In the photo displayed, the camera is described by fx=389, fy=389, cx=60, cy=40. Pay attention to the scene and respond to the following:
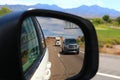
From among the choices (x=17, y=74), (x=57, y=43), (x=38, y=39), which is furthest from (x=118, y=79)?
(x=17, y=74)

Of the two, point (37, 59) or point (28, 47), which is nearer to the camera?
point (28, 47)

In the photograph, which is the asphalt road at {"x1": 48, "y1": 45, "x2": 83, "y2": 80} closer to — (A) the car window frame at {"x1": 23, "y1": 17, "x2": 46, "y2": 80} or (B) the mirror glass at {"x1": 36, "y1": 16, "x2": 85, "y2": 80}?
(B) the mirror glass at {"x1": 36, "y1": 16, "x2": 85, "y2": 80}

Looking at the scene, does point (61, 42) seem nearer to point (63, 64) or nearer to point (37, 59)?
point (63, 64)

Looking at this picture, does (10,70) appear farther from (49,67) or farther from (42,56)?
(42,56)

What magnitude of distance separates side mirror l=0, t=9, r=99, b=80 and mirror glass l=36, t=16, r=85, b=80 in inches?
0.7

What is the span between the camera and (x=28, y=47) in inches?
91.4

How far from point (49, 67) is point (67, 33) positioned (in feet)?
0.88

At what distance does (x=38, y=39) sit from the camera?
313 cm

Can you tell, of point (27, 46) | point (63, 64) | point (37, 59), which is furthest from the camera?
point (37, 59)

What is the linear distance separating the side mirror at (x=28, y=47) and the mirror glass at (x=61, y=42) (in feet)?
0.06

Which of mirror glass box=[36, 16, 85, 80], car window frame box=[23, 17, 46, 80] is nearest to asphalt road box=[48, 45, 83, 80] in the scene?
mirror glass box=[36, 16, 85, 80]

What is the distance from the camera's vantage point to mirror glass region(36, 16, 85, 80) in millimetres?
2193

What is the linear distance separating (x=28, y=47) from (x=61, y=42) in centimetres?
21

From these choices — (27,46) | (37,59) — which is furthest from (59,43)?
(37,59)
